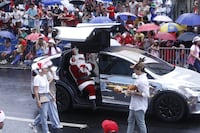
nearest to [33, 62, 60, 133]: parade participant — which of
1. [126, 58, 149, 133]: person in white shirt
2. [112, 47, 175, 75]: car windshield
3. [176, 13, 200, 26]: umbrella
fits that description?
[126, 58, 149, 133]: person in white shirt

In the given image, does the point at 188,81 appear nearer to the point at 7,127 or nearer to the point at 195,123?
the point at 195,123

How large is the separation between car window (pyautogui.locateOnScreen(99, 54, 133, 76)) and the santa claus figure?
1.01 ft

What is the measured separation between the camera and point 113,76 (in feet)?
39.6

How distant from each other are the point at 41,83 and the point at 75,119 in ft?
7.34

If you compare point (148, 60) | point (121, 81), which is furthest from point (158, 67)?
point (121, 81)

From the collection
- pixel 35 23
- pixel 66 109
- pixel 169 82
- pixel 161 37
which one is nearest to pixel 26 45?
pixel 35 23

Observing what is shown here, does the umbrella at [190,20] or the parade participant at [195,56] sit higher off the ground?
the umbrella at [190,20]

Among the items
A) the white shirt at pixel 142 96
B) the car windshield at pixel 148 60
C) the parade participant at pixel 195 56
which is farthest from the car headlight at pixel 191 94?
the parade participant at pixel 195 56

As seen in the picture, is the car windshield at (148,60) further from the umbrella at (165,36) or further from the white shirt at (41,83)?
the umbrella at (165,36)

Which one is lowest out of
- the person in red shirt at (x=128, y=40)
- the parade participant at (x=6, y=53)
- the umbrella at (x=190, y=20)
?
the parade participant at (x=6, y=53)

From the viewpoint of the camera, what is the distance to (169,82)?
1160 cm

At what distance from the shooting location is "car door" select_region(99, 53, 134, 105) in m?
11.9

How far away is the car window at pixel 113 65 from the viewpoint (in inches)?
473

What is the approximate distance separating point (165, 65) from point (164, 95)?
1.33 metres
